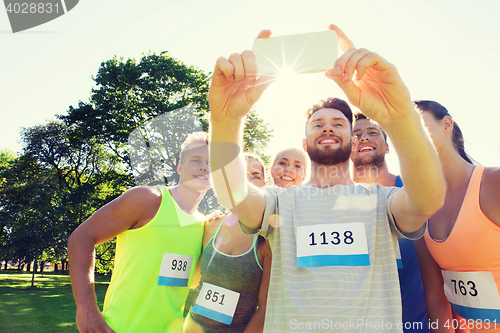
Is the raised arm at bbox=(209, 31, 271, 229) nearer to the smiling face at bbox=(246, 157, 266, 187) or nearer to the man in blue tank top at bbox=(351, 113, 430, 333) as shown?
the man in blue tank top at bbox=(351, 113, 430, 333)

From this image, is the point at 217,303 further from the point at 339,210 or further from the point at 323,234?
the point at 339,210

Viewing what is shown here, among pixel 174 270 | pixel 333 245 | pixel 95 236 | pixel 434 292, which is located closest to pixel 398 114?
pixel 333 245

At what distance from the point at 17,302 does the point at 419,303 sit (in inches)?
709

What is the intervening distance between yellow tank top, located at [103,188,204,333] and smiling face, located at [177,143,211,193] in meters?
0.42

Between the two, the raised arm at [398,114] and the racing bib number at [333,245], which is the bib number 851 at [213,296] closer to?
the racing bib number at [333,245]

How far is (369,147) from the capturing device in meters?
3.28

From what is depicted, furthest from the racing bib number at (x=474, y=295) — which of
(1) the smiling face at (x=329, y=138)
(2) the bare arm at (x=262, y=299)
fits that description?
(2) the bare arm at (x=262, y=299)

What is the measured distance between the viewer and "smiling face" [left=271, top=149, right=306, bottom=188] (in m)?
3.70

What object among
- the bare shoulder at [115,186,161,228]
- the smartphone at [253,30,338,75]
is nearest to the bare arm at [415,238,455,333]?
the smartphone at [253,30,338,75]

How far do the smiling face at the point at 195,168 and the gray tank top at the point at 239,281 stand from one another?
874mm

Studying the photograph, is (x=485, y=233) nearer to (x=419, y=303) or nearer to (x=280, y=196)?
(x=419, y=303)

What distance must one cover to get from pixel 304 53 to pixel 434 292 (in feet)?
7.41

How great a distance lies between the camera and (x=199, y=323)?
259 cm

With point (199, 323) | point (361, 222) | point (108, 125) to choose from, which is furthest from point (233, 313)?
point (108, 125)
